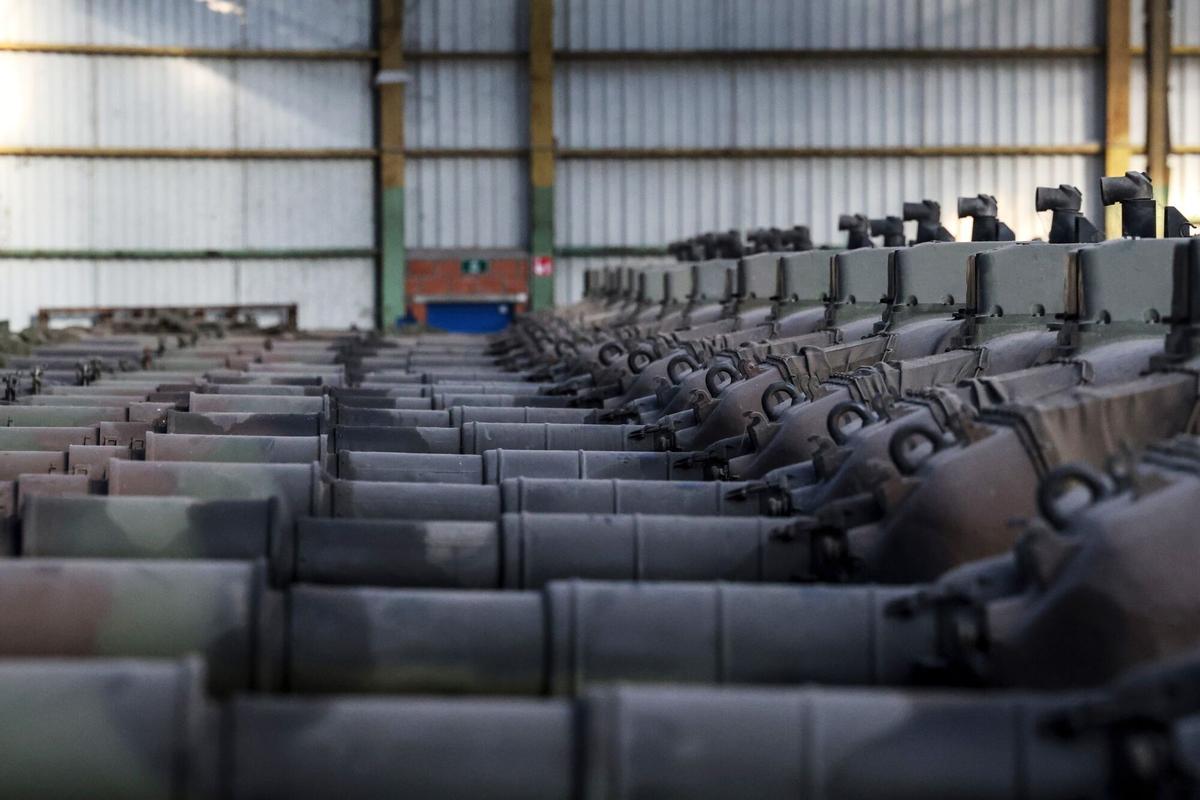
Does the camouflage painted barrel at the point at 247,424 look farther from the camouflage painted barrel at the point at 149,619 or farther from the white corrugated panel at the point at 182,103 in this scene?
the white corrugated panel at the point at 182,103

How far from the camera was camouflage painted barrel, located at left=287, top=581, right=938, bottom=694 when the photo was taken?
14.7ft

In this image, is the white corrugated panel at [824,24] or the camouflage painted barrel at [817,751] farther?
the white corrugated panel at [824,24]

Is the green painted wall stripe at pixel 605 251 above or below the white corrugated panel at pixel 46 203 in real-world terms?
below

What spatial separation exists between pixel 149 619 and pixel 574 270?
23925mm

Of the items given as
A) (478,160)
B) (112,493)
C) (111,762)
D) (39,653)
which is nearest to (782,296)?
(112,493)

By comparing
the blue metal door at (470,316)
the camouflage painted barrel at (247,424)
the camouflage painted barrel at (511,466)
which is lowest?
the camouflage painted barrel at (511,466)

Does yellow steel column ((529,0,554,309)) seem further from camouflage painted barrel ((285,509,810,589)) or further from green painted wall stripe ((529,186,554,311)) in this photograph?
camouflage painted barrel ((285,509,810,589))

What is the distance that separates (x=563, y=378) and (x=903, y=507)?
9.03 m

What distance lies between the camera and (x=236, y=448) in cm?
761

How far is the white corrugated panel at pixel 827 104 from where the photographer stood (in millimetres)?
26625

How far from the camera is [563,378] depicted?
14.5 m

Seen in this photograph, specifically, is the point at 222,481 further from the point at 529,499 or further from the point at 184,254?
the point at 184,254

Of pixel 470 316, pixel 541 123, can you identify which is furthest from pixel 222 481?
pixel 470 316

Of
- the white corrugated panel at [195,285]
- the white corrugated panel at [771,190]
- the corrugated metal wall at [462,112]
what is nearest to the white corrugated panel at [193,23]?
the corrugated metal wall at [462,112]
